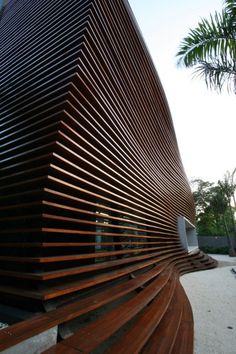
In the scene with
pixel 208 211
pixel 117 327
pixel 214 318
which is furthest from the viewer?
pixel 208 211

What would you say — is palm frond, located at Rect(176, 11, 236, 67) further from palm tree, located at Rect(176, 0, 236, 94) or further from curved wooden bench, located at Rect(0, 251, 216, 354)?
curved wooden bench, located at Rect(0, 251, 216, 354)

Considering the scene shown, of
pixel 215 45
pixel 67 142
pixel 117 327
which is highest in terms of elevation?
pixel 215 45

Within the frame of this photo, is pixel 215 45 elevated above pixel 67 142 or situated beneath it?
elevated above

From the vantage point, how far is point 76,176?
7.48ft

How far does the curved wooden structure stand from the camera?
1.85m

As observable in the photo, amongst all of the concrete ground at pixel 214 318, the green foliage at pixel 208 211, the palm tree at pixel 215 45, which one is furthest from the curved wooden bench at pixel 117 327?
the green foliage at pixel 208 211

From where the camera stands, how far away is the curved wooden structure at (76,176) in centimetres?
185

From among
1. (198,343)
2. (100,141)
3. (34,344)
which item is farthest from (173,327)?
(100,141)

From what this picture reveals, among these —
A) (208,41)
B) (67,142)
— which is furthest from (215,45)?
(67,142)

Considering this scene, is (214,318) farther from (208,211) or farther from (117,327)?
(208,211)

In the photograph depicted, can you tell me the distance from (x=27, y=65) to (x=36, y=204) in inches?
114

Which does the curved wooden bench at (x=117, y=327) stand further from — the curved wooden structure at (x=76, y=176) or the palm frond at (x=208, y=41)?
the palm frond at (x=208, y=41)

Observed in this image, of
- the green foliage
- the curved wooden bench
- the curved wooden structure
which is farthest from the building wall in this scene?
the green foliage

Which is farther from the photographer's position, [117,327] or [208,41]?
[208,41]
